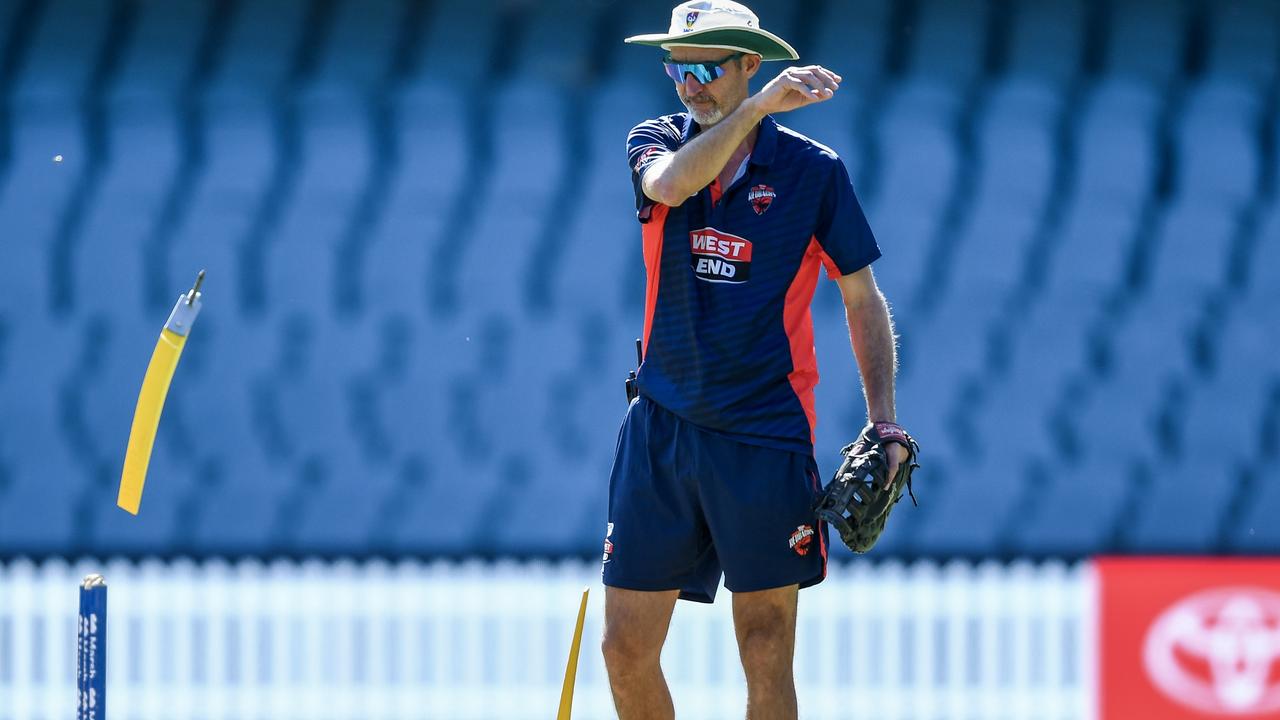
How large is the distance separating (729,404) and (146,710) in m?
2.65

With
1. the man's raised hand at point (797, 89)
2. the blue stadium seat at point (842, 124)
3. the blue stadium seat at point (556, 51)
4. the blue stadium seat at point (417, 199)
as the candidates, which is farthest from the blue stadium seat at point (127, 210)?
the man's raised hand at point (797, 89)

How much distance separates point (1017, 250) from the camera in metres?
5.11

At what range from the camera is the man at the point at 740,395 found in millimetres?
2713

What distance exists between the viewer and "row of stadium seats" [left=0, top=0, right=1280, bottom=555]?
504 centimetres

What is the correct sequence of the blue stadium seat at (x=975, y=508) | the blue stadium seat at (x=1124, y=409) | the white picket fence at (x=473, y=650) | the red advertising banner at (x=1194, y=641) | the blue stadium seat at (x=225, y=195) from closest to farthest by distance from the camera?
the red advertising banner at (x=1194, y=641)
the white picket fence at (x=473, y=650)
the blue stadium seat at (x=975, y=508)
the blue stadium seat at (x=1124, y=409)
the blue stadium seat at (x=225, y=195)

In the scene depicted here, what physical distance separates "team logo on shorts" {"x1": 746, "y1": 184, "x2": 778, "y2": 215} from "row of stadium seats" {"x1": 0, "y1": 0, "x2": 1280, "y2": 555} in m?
2.33

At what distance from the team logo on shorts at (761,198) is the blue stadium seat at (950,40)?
256cm

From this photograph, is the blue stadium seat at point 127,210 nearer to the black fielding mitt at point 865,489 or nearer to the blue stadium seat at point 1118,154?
the blue stadium seat at point 1118,154

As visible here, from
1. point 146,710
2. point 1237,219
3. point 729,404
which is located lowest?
point 146,710

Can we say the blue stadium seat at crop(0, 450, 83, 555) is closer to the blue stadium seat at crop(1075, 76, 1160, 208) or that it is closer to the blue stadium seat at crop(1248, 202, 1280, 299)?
the blue stadium seat at crop(1075, 76, 1160, 208)

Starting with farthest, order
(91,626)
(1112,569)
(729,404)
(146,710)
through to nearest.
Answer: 1. (146,710)
2. (1112,569)
3. (729,404)
4. (91,626)

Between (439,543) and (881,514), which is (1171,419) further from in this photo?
(881,514)

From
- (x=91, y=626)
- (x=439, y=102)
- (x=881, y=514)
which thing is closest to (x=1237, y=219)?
(x=439, y=102)

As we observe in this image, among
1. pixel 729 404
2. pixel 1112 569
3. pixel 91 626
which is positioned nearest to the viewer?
pixel 91 626
